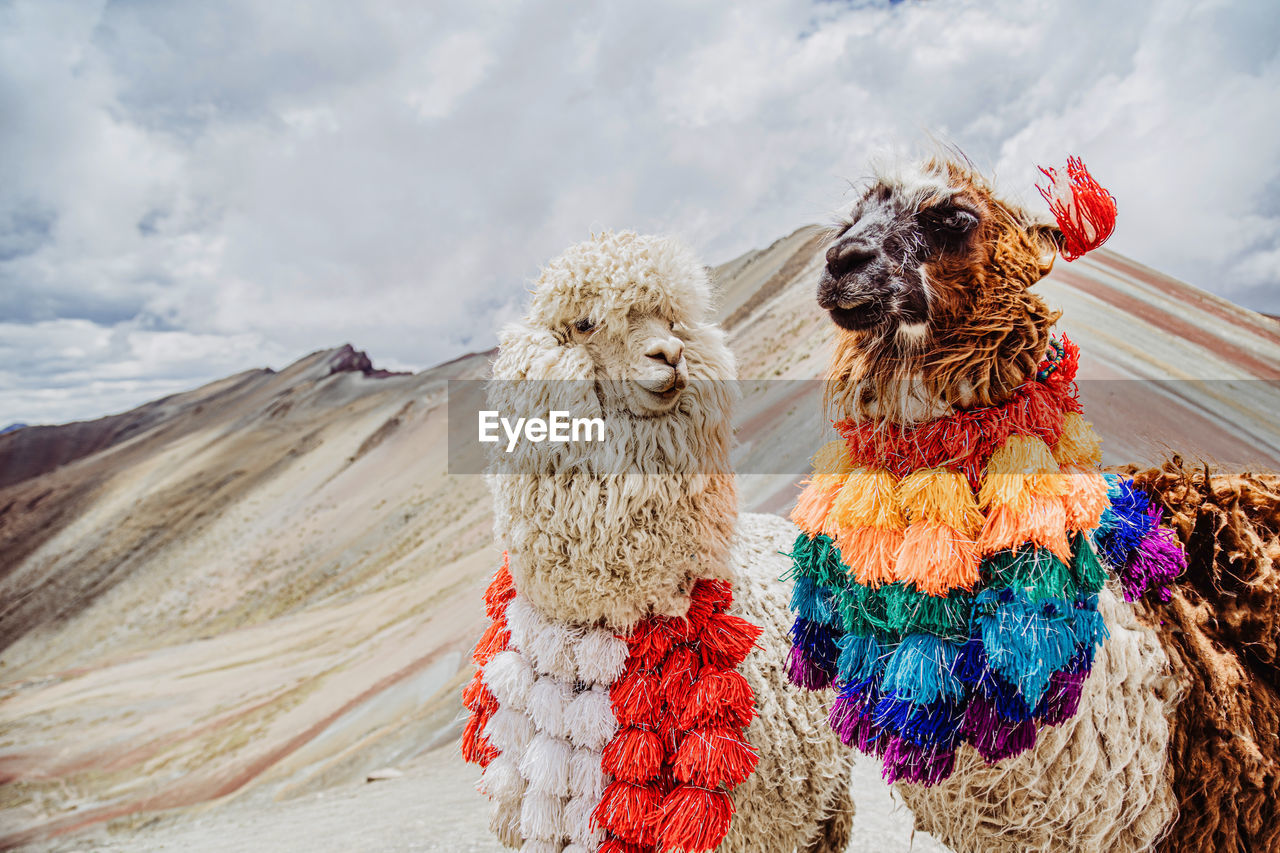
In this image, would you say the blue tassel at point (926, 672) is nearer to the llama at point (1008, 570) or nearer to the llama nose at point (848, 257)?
the llama at point (1008, 570)

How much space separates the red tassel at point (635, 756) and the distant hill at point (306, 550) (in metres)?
0.90

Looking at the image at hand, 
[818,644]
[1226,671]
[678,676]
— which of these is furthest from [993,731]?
[678,676]

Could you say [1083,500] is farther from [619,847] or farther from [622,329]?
[619,847]

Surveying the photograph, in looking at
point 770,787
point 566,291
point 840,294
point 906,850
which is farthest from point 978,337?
point 906,850

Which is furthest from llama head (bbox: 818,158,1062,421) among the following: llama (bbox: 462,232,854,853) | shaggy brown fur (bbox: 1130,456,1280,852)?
shaggy brown fur (bbox: 1130,456,1280,852)

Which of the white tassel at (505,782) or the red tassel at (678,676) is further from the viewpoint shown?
the white tassel at (505,782)

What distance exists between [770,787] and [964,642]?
1.03 m

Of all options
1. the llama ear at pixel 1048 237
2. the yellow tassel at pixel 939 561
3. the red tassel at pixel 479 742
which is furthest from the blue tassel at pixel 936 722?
the red tassel at pixel 479 742

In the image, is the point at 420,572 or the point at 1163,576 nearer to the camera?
the point at 1163,576

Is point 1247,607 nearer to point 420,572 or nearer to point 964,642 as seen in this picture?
point 964,642

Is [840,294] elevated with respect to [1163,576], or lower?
elevated

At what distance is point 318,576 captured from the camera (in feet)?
68.3

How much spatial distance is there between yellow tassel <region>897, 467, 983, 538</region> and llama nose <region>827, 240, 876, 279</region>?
0.54m

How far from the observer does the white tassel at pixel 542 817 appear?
6.17 ft
